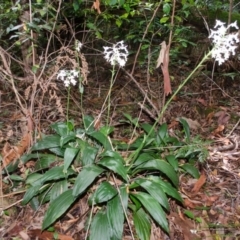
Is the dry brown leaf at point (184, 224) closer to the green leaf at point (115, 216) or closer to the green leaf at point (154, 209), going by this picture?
the green leaf at point (154, 209)

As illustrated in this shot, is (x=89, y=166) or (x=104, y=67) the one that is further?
(x=104, y=67)

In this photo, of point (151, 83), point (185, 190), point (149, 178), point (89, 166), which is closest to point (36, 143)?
point (89, 166)

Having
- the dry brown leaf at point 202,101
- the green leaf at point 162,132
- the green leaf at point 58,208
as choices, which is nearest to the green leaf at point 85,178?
the green leaf at point 58,208

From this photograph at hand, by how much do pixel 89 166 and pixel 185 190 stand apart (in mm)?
996

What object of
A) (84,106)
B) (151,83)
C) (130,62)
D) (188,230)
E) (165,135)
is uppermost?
(130,62)

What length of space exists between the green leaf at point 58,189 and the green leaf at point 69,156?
0.15 meters

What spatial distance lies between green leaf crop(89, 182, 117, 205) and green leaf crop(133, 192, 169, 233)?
207 millimetres

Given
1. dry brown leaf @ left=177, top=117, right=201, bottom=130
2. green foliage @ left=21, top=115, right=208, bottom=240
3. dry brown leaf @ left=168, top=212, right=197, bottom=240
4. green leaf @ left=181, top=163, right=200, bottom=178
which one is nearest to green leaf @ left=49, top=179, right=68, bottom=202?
green foliage @ left=21, top=115, right=208, bottom=240

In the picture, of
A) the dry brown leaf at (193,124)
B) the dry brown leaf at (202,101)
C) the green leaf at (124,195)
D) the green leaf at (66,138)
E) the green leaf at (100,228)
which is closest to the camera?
the green leaf at (100,228)

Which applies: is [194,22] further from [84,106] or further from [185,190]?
[185,190]

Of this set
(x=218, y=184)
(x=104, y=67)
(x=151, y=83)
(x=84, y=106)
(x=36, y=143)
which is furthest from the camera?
(x=104, y=67)

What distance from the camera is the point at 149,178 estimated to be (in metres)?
2.93

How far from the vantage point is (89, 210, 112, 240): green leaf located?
2.59m

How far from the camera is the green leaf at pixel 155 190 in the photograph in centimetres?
275
